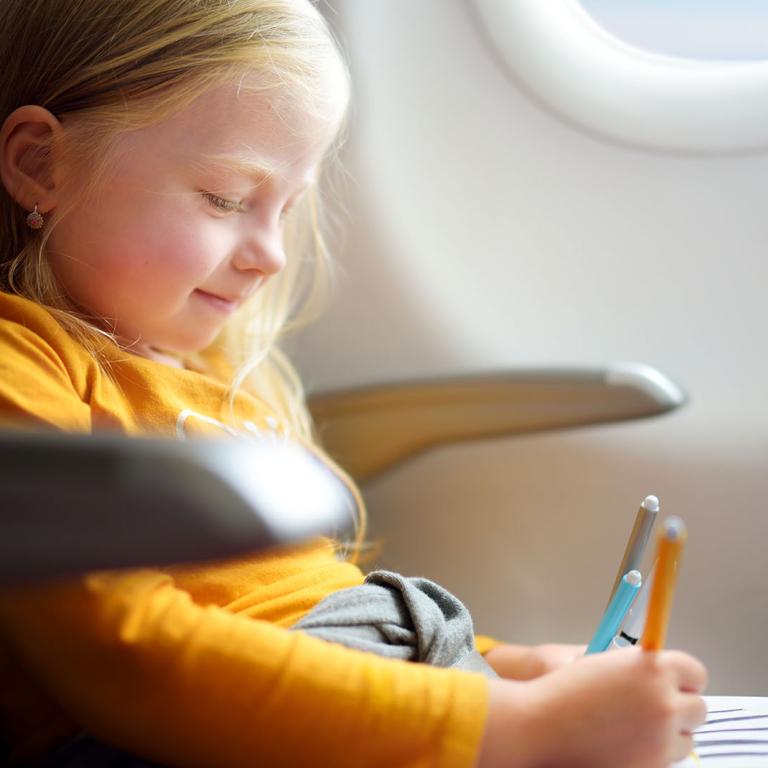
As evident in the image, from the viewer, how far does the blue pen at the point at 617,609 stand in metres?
0.62

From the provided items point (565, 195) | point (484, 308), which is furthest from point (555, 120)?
point (484, 308)

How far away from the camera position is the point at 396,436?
998 mm

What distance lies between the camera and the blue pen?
2.04 ft

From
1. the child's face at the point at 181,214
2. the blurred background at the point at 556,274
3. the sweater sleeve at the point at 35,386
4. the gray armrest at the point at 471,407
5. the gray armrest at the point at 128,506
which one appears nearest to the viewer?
the gray armrest at the point at 128,506

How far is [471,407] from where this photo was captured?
3.13 feet

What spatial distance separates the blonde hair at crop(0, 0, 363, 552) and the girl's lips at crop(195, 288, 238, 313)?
9 centimetres

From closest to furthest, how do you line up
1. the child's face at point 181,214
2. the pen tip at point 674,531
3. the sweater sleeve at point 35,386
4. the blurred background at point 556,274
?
the pen tip at point 674,531 < the sweater sleeve at point 35,386 < the child's face at point 181,214 < the blurred background at point 556,274

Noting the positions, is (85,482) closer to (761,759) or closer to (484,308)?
(761,759)

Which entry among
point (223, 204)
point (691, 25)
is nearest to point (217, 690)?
point (223, 204)

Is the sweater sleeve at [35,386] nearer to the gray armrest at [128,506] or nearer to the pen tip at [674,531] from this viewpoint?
the gray armrest at [128,506]

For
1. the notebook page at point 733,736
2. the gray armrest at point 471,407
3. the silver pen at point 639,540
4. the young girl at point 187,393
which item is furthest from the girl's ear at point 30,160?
the notebook page at point 733,736

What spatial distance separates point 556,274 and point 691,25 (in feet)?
1.04

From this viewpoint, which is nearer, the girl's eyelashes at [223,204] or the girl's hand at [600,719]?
the girl's hand at [600,719]

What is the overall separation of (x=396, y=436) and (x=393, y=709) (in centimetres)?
47
